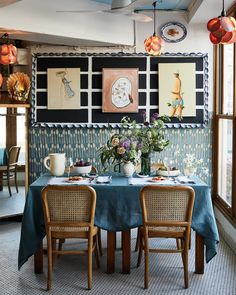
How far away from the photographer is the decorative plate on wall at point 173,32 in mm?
5906

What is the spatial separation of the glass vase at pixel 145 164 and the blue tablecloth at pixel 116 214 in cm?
59

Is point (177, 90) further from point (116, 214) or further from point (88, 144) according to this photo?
point (116, 214)

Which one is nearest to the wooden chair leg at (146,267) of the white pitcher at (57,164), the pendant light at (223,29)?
the white pitcher at (57,164)

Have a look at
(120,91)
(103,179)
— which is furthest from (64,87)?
(103,179)

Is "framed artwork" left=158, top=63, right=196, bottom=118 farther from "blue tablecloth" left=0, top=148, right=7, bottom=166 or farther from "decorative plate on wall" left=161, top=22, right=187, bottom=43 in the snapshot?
"blue tablecloth" left=0, top=148, right=7, bottom=166

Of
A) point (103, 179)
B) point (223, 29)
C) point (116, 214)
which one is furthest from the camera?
point (103, 179)

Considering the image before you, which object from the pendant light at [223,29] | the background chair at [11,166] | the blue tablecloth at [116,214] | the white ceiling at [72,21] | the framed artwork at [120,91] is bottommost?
the blue tablecloth at [116,214]

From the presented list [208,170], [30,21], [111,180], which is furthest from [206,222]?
[30,21]

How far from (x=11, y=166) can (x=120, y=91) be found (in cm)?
175

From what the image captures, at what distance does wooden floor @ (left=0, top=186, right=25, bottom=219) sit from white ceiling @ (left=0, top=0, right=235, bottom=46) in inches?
77.3

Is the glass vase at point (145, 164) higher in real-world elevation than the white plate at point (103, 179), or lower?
higher

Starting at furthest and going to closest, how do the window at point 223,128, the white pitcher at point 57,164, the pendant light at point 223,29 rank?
the window at point 223,128
the white pitcher at point 57,164
the pendant light at point 223,29

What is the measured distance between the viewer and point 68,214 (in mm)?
3588

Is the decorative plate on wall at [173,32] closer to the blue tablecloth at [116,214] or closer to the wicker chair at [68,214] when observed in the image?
the blue tablecloth at [116,214]
